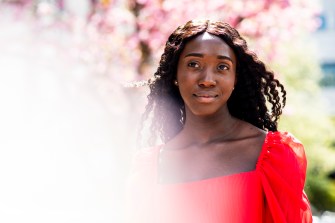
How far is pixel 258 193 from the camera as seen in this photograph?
299cm

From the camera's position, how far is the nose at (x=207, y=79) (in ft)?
9.99

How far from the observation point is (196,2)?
9523 mm

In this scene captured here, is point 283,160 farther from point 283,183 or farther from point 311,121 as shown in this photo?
point 311,121

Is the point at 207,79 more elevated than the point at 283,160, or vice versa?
the point at 207,79

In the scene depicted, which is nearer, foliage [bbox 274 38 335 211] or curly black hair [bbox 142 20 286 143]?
curly black hair [bbox 142 20 286 143]

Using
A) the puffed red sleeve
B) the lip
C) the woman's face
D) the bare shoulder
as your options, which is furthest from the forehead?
the puffed red sleeve

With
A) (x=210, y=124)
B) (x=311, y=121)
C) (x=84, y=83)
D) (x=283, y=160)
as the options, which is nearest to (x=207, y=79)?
(x=210, y=124)

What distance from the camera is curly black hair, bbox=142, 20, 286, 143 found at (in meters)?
3.13

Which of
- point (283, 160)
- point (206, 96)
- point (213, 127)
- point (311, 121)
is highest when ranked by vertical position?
point (206, 96)

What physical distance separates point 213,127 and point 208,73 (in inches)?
9.7

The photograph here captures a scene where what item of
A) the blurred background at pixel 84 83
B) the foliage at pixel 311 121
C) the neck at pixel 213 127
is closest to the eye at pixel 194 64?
the neck at pixel 213 127

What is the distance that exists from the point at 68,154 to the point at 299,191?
38.1ft

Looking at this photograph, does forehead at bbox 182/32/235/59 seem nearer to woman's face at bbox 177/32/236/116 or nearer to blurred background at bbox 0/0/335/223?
woman's face at bbox 177/32/236/116

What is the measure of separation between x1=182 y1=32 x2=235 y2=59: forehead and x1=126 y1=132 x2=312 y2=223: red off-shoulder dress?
0.34 meters
